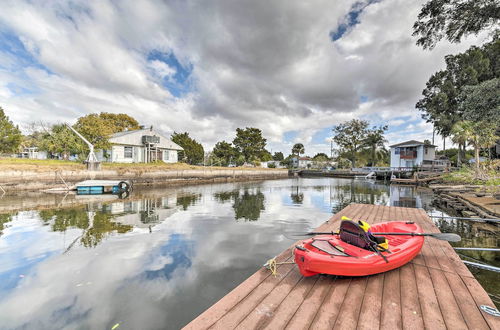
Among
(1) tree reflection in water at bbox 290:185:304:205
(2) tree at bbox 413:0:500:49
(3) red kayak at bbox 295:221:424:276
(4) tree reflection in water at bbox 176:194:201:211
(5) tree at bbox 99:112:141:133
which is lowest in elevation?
(1) tree reflection in water at bbox 290:185:304:205

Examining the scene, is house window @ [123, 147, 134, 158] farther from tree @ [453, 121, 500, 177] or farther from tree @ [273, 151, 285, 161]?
tree @ [273, 151, 285, 161]

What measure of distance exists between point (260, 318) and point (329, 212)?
10959 millimetres

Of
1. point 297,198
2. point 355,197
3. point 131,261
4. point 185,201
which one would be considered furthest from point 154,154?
point 131,261

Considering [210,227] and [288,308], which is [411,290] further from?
[210,227]

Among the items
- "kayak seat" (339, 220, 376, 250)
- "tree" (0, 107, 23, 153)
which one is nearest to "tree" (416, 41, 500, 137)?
"kayak seat" (339, 220, 376, 250)

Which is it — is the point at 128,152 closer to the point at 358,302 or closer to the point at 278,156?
the point at 358,302

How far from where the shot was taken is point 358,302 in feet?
9.52

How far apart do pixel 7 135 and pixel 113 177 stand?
1389 cm

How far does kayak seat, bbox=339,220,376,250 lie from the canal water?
5.40 ft

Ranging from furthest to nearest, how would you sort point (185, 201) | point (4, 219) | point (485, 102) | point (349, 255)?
point (485, 102) → point (185, 201) → point (4, 219) → point (349, 255)

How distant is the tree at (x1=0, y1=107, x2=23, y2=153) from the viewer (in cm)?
2470

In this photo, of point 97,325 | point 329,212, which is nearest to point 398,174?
point 329,212

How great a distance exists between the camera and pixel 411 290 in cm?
323

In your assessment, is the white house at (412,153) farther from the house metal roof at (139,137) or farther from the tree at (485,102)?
the house metal roof at (139,137)
